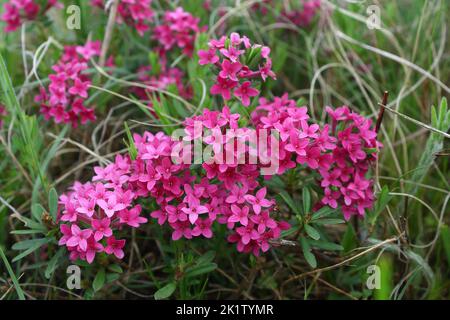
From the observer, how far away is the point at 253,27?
2758 millimetres

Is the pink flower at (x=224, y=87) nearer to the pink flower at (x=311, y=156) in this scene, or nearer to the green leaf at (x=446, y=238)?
the pink flower at (x=311, y=156)

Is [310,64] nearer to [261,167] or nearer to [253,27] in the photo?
[253,27]

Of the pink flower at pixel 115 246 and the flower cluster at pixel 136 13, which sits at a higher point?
the flower cluster at pixel 136 13

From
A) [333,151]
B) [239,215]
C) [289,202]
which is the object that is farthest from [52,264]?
[333,151]

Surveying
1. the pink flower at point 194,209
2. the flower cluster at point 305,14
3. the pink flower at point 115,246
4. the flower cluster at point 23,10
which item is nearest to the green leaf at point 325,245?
the pink flower at point 194,209

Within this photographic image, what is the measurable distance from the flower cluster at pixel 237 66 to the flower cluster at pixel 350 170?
0.99 feet

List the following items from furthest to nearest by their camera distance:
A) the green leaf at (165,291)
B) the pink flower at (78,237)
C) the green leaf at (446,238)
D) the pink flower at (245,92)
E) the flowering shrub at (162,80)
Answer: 1. the flowering shrub at (162,80)
2. the green leaf at (446,238)
3. the pink flower at (245,92)
4. the green leaf at (165,291)
5. the pink flower at (78,237)

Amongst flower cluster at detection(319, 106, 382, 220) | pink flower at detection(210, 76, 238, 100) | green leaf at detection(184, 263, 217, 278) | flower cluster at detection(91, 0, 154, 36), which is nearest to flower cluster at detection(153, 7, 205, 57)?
flower cluster at detection(91, 0, 154, 36)

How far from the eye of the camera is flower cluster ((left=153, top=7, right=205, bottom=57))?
2.43 m

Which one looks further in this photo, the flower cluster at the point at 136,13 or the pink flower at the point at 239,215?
the flower cluster at the point at 136,13

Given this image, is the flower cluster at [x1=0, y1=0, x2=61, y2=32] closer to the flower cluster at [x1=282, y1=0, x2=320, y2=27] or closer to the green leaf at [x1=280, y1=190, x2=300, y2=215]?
the flower cluster at [x1=282, y1=0, x2=320, y2=27]

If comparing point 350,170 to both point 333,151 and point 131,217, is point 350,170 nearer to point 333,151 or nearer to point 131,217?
point 333,151

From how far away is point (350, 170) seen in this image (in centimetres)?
189

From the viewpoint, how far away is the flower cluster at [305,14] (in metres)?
2.95
